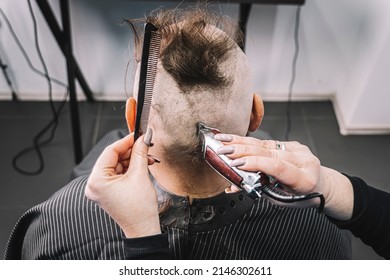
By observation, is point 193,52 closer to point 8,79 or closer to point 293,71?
point 293,71

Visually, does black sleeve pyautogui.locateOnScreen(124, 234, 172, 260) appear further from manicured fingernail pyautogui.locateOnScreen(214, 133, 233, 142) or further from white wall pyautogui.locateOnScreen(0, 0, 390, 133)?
white wall pyautogui.locateOnScreen(0, 0, 390, 133)

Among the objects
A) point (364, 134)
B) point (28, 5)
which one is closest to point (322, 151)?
point (364, 134)

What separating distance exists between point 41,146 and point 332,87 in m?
1.57

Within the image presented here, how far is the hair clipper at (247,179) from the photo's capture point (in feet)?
2.39

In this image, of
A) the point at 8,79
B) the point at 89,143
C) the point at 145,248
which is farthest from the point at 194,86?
the point at 8,79

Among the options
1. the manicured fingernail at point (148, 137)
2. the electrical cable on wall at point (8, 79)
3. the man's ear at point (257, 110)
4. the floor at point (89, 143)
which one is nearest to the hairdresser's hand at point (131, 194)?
the manicured fingernail at point (148, 137)

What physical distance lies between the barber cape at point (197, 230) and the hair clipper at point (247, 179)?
21cm

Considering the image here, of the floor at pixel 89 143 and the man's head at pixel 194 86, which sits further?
the floor at pixel 89 143

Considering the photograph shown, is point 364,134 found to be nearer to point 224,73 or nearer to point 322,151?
point 322,151

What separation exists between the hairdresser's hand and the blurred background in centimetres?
106

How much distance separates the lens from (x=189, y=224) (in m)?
0.98

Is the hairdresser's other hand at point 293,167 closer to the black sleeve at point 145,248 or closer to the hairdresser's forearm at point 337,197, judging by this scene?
the hairdresser's forearm at point 337,197

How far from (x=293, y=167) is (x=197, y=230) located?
321 millimetres

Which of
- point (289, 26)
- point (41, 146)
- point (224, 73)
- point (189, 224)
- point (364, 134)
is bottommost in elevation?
point (41, 146)
